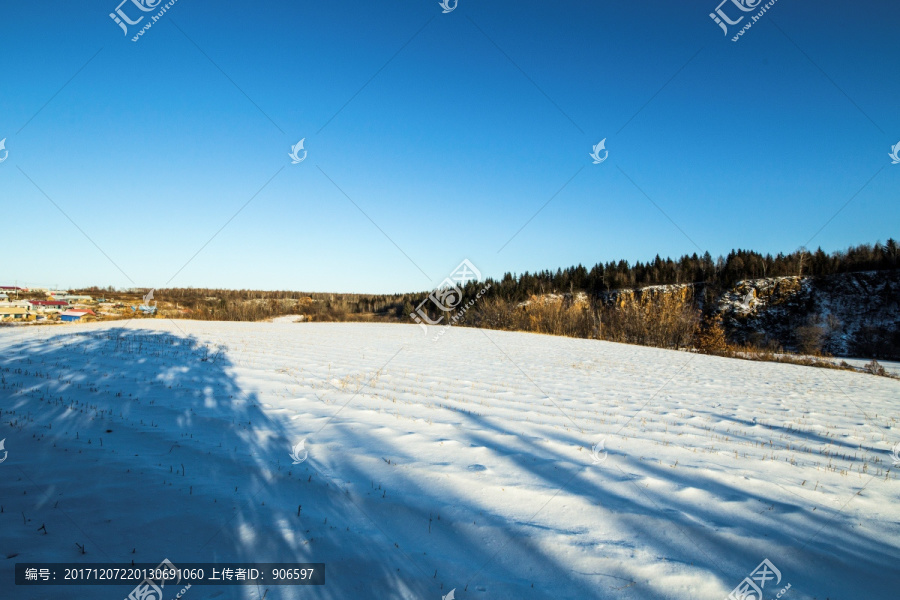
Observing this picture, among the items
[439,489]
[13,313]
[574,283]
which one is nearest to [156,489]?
[439,489]

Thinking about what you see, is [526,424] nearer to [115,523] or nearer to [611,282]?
[115,523]

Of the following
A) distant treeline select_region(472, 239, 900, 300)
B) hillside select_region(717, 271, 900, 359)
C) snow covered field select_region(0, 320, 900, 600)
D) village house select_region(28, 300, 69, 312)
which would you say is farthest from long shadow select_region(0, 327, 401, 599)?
hillside select_region(717, 271, 900, 359)

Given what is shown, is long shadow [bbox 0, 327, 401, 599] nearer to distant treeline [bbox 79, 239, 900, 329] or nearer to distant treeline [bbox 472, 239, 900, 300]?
distant treeline [bbox 79, 239, 900, 329]

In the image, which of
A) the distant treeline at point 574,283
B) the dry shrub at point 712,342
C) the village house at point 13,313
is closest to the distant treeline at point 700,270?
the distant treeline at point 574,283

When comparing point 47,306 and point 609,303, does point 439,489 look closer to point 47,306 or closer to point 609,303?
point 47,306

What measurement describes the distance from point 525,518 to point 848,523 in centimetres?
277

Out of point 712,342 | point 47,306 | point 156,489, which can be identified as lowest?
point 47,306

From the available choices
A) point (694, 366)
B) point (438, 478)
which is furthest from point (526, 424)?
point (694, 366)

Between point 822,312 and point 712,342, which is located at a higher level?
point 822,312

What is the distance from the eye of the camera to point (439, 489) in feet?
11.5

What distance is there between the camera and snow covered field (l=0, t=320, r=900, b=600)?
249cm

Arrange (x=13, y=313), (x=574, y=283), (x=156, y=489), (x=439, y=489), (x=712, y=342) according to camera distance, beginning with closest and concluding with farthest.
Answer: (x=156, y=489) → (x=439, y=489) → (x=13, y=313) → (x=712, y=342) → (x=574, y=283)

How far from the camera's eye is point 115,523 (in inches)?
103

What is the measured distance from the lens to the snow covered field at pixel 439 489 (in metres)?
2.49
